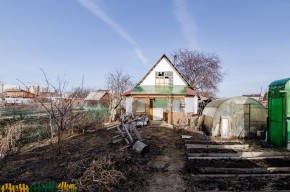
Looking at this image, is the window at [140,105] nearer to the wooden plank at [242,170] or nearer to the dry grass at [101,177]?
Answer: the wooden plank at [242,170]

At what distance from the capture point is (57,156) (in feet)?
32.1

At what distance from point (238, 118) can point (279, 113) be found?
3066mm

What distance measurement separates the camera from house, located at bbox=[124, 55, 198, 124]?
2134cm

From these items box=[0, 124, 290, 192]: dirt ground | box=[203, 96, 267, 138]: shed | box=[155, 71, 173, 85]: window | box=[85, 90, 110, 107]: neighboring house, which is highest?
box=[155, 71, 173, 85]: window

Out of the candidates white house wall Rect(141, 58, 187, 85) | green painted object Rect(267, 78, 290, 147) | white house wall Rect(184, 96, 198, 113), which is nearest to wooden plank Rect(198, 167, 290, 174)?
green painted object Rect(267, 78, 290, 147)

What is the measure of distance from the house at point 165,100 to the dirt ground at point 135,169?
9.85m

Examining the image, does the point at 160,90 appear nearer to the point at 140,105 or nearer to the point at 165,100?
the point at 165,100

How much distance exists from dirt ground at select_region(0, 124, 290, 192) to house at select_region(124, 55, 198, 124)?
9853mm

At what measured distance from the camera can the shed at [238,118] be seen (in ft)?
46.8

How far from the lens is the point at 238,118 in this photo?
1435 centimetres

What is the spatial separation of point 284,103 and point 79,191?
34.2 feet

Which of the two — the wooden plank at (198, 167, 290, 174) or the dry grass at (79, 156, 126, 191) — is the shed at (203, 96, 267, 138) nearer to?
the wooden plank at (198, 167, 290, 174)

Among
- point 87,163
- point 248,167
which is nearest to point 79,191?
point 87,163

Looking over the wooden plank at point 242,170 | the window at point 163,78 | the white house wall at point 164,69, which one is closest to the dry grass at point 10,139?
the wooden plank at point 242,170
